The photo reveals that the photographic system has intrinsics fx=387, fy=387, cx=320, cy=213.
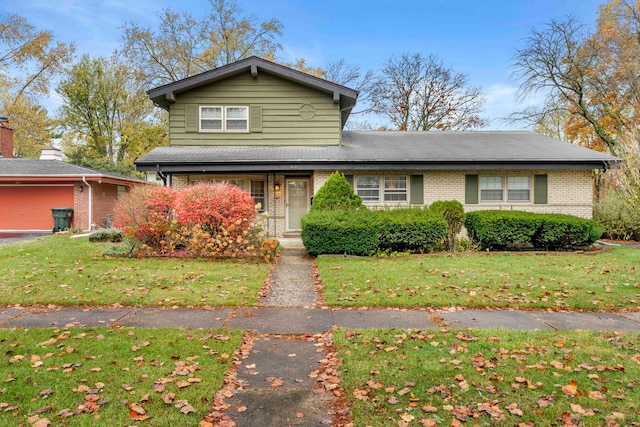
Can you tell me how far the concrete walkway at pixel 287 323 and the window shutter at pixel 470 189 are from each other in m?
8.86

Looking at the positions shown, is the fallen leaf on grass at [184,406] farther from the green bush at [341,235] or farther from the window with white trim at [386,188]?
the window with white trim at [386,188]

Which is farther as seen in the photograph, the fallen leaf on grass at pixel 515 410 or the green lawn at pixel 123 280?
the green lawn at pixel 123 280

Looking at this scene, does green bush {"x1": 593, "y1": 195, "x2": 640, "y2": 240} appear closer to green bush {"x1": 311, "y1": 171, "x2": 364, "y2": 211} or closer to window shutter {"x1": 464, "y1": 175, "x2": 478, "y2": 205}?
window shutter {"x1": 464, "y1": 175, "x2": 478, "y2": 205}

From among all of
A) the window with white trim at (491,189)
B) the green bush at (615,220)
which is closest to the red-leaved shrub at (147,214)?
the window with white trim at (491,189)

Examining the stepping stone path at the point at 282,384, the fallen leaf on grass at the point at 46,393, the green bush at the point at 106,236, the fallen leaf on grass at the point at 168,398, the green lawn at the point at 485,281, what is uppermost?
the green bush at the point at 106,236

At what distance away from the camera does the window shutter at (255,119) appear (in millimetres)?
15305

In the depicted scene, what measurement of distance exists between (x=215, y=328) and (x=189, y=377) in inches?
56.3

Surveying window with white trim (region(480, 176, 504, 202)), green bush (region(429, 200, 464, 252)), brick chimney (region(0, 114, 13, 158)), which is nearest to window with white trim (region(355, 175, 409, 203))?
green bush (region(429, 200, 464, 252))

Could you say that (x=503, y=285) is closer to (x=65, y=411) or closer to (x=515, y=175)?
(x=65, y=411)

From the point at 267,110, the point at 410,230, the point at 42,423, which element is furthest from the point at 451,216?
the point at 42,423

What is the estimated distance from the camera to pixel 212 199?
1016 cm

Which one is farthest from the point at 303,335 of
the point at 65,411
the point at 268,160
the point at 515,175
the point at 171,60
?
the point at 171,60

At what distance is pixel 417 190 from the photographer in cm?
1440

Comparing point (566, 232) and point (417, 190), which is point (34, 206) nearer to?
point (417, 190)
